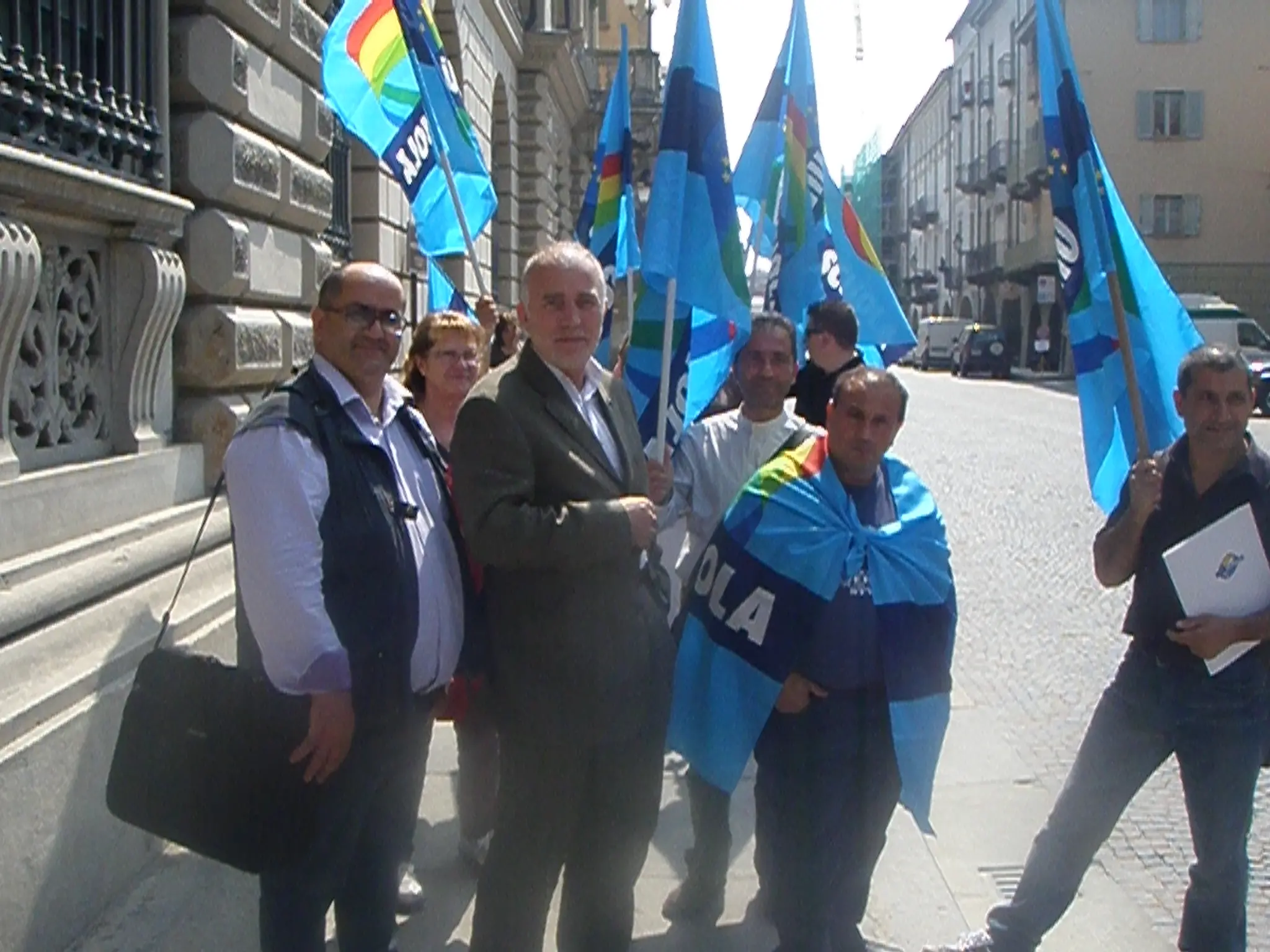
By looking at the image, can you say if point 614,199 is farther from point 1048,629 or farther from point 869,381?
point 1048,629

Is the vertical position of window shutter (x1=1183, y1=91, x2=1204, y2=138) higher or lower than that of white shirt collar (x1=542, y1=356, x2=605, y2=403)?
higher

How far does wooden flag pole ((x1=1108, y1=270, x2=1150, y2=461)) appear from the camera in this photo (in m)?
3.77

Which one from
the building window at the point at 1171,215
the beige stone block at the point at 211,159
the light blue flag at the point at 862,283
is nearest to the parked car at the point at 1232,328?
the building window at the point at 1171,215

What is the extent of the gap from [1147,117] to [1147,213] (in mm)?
3368

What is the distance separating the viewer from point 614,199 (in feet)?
21.8

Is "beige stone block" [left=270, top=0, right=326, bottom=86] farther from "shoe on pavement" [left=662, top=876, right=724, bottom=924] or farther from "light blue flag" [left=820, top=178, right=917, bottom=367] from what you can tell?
"shoe on pavement" [left=662, top=876, right=724, bottom=924]

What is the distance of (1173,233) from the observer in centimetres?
4753

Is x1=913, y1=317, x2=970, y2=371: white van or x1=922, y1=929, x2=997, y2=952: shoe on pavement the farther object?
x1=913, y1=317, x2=970, y2=371: white van

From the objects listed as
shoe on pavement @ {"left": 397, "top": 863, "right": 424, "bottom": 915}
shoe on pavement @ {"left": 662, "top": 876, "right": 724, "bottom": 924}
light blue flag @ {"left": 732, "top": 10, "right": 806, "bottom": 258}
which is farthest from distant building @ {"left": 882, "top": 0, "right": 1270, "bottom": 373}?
shoe on pavement @ {"left": 397, "top": 863, "right": 424, "bottom": 915}

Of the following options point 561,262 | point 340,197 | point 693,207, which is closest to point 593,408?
point 561,262

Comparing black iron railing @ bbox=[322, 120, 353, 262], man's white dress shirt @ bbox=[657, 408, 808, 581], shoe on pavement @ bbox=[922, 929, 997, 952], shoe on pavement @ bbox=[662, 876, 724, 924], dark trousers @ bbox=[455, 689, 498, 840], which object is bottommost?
shoe on pavement @ bbox=[662, 876, 724, 924]

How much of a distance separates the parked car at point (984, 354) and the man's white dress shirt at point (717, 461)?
4654 cm

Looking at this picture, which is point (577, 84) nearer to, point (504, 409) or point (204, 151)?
point (204, 151)

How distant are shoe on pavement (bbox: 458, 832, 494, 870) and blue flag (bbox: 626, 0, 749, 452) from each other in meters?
1.69
